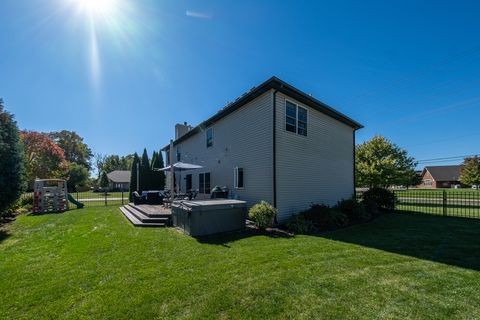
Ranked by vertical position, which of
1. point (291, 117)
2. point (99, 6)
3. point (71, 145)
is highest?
point (71, 145)

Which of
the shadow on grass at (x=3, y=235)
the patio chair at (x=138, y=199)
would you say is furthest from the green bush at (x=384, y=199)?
the shadow on grass at (x=3, y=235)

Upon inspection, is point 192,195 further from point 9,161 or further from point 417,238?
point 417,238

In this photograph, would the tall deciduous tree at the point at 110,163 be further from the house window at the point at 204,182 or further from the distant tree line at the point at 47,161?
the house window at the point at 204,182

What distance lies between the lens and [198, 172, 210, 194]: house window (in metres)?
13.0

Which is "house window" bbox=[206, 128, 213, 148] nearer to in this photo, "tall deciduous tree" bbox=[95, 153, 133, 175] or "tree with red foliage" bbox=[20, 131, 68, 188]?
"tree with red foliage" bbox=[20, 131, 68, 188]

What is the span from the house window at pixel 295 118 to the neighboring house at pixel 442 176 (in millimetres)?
64741

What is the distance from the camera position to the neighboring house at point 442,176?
177ft

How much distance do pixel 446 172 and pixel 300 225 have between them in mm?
69993

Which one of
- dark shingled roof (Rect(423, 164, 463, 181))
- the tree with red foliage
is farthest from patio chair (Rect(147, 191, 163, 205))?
dark shingled roof (Rect(423, 164, 463, 181))

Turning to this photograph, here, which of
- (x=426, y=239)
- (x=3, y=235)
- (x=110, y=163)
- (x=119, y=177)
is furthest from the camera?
(x=110, y=163)

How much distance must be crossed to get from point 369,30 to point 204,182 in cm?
1118

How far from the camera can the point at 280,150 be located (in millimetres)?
8859

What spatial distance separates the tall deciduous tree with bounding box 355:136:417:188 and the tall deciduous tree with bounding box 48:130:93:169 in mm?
57372

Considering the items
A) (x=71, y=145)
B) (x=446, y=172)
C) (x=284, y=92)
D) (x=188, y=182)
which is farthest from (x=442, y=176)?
(x=71, y=145)
